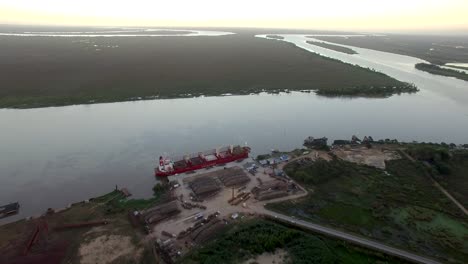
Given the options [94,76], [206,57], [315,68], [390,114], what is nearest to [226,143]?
[390,114]

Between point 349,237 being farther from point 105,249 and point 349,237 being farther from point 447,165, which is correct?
point 447,165

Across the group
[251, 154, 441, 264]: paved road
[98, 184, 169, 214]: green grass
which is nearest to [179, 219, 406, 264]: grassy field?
[251, 154, 441, 264]: paved road

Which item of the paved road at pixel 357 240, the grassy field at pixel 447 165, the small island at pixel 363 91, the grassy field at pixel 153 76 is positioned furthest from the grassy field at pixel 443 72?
the paved road at pixel 357 240

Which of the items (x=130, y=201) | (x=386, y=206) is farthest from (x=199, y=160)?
(x=386, y=206)

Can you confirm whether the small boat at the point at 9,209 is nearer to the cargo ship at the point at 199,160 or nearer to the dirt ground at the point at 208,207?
the cargo ship at the point at 199,160

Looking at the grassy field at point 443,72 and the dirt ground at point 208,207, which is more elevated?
the dirt ground at point 208,207

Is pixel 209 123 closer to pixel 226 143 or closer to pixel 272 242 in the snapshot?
pixel 226 143
